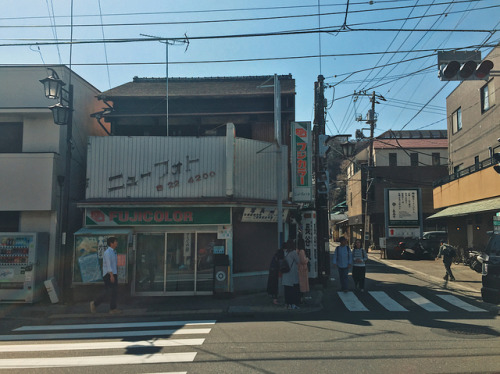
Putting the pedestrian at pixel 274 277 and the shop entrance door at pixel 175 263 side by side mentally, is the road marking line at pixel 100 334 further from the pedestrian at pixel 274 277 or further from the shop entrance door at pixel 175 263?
the shop entrance door at pixel 175 263

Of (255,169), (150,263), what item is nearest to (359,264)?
(255,169)

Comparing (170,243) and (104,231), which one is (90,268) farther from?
(170,243)

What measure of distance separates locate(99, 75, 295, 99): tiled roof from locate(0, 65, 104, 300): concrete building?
2608 mm

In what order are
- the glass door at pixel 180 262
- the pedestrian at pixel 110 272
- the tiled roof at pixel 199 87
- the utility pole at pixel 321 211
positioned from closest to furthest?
1. the pedestrian at pixel 110 272
2. the glass door at pixel 180 262
3. the utility pole at pixel 321 211
4. the tiled roof at pixel 199 87

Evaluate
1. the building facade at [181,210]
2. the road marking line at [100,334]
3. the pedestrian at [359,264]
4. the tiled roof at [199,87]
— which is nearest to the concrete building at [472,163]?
the pedestrian at [359,264]

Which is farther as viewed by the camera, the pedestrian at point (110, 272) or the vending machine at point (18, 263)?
the vending machine at point (18, 263)

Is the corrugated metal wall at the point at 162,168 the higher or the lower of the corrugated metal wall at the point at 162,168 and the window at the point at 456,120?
the lower

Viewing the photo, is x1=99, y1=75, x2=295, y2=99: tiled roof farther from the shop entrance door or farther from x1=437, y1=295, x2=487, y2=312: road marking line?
x1=437, y1=295, x2=487, y2=312: road marking line

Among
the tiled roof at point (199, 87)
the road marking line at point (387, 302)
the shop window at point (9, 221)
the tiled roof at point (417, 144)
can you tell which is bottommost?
the road marking line at point (387, 302)

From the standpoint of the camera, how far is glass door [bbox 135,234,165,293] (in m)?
12.5

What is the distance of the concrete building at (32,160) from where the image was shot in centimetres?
1242

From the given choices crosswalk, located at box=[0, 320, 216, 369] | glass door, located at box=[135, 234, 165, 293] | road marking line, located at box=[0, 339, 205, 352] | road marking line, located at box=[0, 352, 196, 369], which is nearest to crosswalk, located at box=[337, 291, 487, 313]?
crosswalk, located at box=[0, 320, 216, 369]

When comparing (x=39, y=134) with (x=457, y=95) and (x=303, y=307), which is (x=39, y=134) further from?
(x=457, y=95)

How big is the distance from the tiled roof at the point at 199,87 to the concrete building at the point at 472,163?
1008cm
